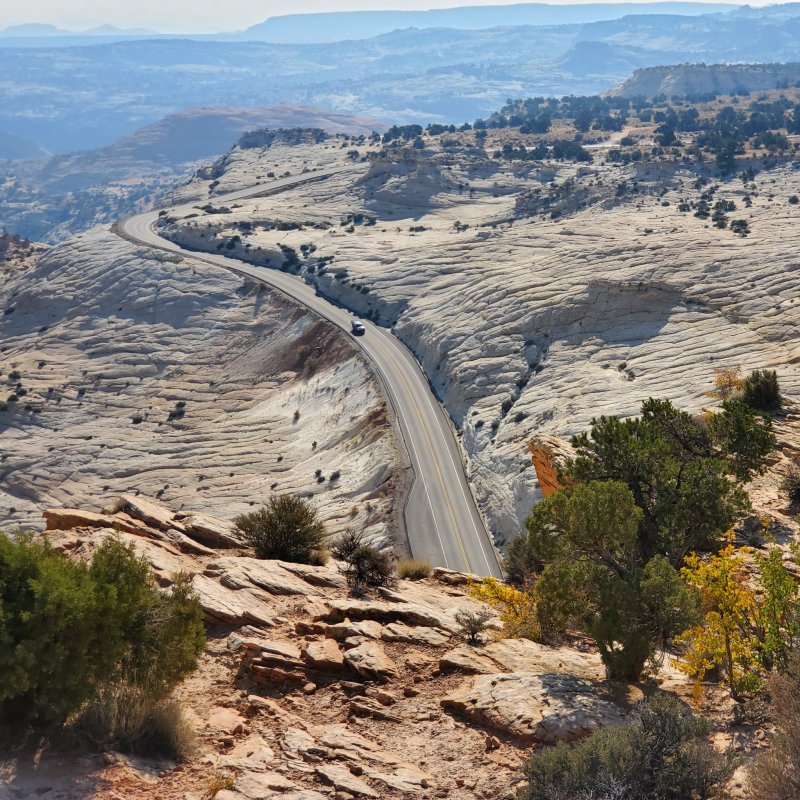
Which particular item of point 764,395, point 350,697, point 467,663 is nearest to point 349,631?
point 350,697

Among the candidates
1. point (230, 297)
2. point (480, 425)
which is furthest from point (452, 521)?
point (230, 297)

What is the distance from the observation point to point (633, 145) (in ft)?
534

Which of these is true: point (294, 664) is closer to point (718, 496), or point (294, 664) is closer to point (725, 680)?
point (725, 680)

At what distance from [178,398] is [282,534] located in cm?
6271

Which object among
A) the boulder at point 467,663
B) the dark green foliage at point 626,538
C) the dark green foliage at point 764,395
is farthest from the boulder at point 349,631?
the dark green foliage at point 764,395

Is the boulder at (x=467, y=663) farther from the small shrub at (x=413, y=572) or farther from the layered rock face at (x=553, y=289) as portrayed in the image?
the layered rock face at (x=553, y=289)

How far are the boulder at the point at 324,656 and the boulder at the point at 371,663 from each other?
8.1 inches

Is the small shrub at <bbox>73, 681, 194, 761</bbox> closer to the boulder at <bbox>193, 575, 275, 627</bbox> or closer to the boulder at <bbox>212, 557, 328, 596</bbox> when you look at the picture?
the boulder at <bbox>193, 575, 275, 627</bbox>

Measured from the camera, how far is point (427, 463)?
56.0 m

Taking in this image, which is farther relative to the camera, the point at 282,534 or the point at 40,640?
the point at 282,534

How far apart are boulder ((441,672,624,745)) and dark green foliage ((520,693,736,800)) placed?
4.60ft

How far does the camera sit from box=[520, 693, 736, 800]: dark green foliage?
10586 millimetres

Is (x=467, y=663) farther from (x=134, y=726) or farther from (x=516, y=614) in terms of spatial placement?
(x=134, y=726)

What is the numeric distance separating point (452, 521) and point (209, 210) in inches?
4204
